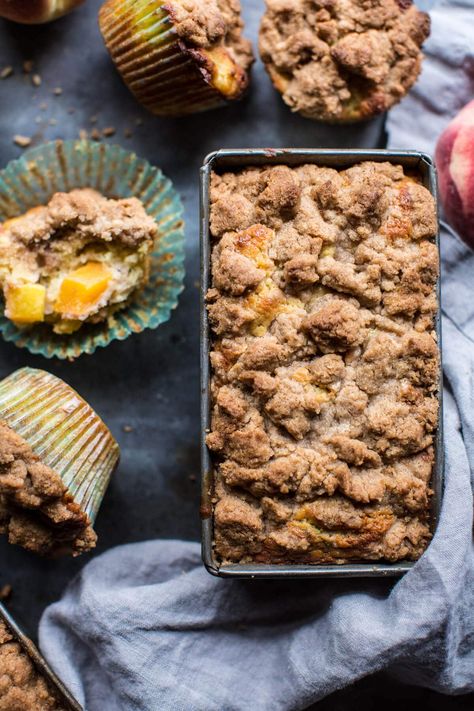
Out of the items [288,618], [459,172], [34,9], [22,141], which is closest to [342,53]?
[459,172]

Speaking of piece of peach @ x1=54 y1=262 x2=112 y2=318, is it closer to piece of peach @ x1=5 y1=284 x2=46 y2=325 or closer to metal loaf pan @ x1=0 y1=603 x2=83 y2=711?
piece of peach @ x1=5 y1=284 x2=46 y2=325

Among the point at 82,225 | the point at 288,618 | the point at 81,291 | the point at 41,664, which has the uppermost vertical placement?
the point at 82,225

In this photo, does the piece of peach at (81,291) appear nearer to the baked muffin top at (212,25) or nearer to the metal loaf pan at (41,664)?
the baked muffin top at (212,25)

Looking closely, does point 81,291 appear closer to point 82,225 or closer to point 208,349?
point 82,225

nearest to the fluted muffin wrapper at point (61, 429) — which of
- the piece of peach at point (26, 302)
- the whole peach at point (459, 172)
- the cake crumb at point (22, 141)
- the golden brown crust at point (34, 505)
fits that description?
the golden brown crust at point (34, 505)

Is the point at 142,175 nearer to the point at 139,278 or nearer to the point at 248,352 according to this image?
the point at 139,278

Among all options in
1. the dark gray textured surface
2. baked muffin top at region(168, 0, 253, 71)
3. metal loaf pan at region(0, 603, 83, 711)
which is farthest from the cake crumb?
metal loaf pan at region(0, 603, 83, 711)
